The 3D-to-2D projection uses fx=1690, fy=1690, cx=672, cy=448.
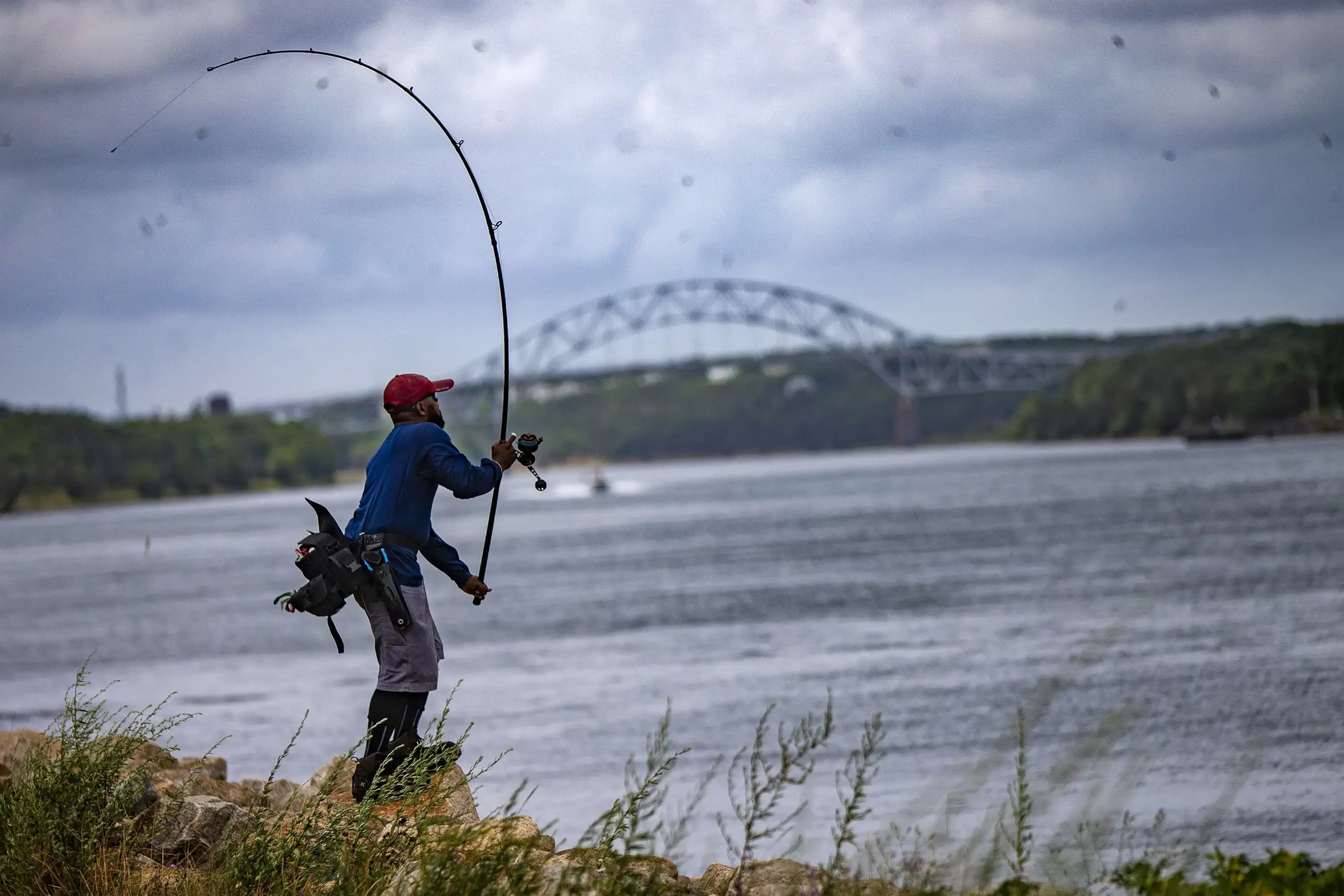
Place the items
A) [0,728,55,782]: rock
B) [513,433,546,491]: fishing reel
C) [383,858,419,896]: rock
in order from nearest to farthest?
[383,858,419,896]: rock → [513,433,546,491]: fishing reel → [0,728,55,782]: rock

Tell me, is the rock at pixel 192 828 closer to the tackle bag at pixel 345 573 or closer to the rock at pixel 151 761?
the rock at pixel 151 761

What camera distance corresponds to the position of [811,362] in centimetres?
15025

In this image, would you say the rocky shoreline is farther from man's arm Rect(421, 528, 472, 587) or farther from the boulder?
man's arm Rect(421, 528, 472, 587)

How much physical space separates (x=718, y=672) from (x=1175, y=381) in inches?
5183

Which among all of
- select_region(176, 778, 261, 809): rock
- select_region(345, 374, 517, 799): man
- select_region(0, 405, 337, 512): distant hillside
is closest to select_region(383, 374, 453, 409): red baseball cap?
select_region(345, 374, 517, 799): man

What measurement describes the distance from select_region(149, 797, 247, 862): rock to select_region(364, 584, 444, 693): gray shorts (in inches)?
30.7

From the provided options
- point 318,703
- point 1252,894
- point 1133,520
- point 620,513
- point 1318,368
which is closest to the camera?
point 1252,894

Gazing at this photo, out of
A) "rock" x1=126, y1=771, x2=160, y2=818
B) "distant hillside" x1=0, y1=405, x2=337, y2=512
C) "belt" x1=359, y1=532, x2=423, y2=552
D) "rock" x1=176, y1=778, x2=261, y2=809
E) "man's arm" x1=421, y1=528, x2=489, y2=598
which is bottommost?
"rock" x1=176, y1=778, x2=261, y2=809

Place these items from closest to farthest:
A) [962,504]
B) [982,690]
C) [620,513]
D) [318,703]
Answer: [982,690], [318,703], [962,504], [620,513]

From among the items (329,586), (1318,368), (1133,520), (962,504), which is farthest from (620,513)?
(329,586)

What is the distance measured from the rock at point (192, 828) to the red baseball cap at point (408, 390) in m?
1.74

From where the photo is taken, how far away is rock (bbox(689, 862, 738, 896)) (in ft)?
21.4

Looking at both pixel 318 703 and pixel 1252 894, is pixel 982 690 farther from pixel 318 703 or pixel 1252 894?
pixel 1252 894

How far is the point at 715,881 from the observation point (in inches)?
266
